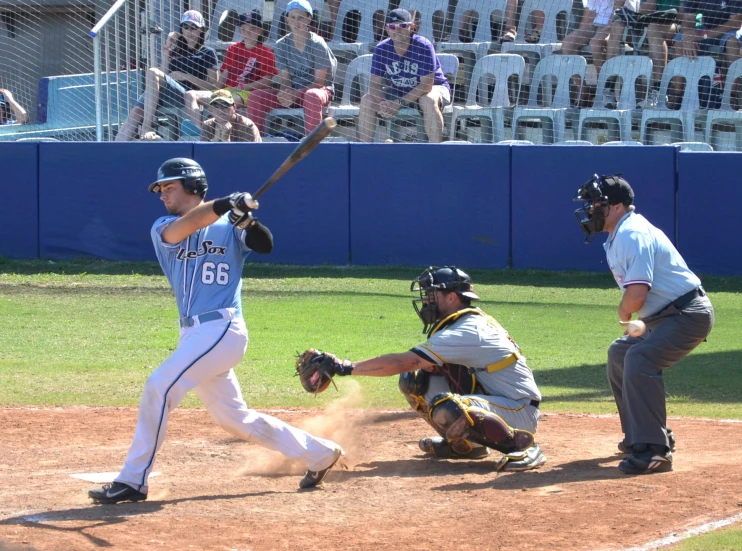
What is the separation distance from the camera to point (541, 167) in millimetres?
13984

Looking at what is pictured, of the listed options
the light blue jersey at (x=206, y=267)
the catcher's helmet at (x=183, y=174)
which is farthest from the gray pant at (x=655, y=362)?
the catcher's helmet at (x=183, y=174)

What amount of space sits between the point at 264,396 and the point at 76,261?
740 centimetres

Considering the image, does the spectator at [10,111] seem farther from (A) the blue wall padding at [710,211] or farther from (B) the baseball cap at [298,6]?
(A) the blue wall padding at [710,211]

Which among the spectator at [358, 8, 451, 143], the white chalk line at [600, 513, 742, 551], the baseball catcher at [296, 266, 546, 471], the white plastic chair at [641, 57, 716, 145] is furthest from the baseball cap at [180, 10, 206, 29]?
the white chalk line at [600, 513, 742, 551]

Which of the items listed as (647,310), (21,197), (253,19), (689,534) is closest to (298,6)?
(253,19)

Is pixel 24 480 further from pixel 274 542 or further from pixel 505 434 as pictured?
pixel 505 434

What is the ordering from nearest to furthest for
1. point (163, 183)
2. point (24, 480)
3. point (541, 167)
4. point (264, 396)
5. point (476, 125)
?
point (163, 183)
point (24, 480)
point (264, 396)
point (541, 167)
point (476, 125)

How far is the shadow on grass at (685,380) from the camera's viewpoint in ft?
27.3

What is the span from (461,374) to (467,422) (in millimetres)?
495

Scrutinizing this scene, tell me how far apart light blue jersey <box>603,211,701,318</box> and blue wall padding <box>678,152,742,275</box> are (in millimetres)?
8003

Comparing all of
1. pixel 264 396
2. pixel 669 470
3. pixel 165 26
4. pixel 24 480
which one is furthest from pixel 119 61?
pixel 669 470

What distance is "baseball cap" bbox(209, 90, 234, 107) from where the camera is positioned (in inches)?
568

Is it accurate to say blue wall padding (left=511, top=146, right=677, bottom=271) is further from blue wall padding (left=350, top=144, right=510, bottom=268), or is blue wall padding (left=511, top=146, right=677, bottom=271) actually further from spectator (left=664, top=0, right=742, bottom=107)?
spectator (left=664, top=0, right=742, bottom=107)

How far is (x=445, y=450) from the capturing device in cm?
645
